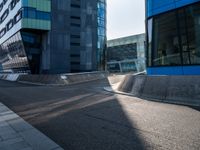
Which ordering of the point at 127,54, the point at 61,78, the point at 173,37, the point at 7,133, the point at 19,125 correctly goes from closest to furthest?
the point at 7,133
the point at 19,125
the point at 173,37
the point at 61,78
the point at 127,54

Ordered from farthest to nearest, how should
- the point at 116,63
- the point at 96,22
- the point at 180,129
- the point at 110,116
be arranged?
the point at 116,63 → the point at 96,22 → the point at 110,116 → the point at 180,129

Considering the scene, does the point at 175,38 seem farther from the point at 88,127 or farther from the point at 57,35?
the point at 57,35

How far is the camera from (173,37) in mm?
14531

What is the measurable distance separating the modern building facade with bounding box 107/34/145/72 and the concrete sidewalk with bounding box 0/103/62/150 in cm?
7066

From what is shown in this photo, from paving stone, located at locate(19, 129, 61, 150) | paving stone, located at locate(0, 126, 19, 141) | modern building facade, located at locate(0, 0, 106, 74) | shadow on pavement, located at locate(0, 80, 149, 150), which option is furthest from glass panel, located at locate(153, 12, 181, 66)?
modern building facade, located at locate(0, 0, 106, 74)

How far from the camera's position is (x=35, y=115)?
9.47 m

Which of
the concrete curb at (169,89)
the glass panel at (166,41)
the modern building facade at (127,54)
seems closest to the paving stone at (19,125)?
the concrete curb at (169,89)

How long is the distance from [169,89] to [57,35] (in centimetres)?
3481

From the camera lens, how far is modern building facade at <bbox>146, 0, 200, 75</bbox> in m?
13.3

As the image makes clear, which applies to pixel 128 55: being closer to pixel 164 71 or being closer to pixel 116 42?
pixel 116 42

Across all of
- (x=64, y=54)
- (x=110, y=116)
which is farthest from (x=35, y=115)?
(x=64, y=54)

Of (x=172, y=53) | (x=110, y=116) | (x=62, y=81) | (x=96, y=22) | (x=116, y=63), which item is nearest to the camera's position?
(x=110, y=116)

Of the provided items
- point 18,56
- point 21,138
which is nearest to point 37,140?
point 21,138

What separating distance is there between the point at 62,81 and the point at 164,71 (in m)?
16.2
